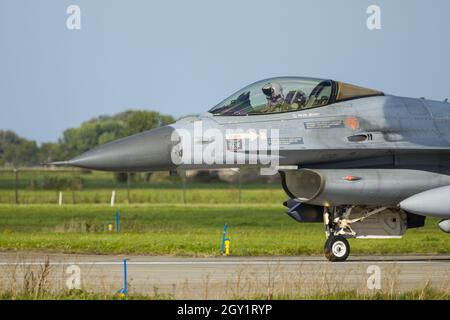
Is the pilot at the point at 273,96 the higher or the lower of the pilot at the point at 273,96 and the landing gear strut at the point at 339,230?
the higher

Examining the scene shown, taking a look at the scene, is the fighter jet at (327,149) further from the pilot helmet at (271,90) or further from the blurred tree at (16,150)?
the blurred tree at (16,150)

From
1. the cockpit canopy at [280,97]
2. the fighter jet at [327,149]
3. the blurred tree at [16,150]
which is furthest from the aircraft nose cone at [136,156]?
the blurred tree at [16,150]

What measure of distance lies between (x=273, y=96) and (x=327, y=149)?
1379 millimetres

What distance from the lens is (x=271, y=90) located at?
16.2 m

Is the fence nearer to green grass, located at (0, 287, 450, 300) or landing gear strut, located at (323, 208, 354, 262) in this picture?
landing gear strut, located at (323, 208, 354, 262)

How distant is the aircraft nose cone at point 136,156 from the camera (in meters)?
15.6

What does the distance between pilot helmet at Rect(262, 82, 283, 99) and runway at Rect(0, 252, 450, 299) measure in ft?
9.98

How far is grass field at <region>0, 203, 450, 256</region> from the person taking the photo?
2002cm

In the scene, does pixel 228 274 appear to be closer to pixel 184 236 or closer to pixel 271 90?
pixel 271 90

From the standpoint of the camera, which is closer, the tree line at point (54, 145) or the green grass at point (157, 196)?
the green grass at point (157, 196)

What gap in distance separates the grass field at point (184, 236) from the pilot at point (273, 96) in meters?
4.32
